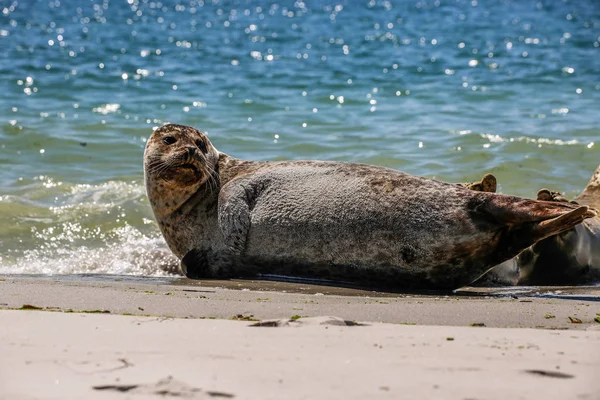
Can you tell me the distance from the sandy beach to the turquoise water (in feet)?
7.39

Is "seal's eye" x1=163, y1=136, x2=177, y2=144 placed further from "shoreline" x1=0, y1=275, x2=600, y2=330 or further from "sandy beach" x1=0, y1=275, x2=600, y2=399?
"sandy beach" x1=0, y1=275, x2=600, y2=399

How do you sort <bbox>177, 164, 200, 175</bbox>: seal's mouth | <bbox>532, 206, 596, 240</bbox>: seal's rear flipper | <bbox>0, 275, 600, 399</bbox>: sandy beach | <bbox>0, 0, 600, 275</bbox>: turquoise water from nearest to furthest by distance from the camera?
<bbox>0, 275, 600, 399</bbox>: sandy beach → <bbox>532, 206, 596, 240</bbox>: seal's rear flipper → <bbox>177, 164, 200, 175</bbox>: seal's mouth → <bbox>0, 0, 600, 275</bbox>: turquoise water

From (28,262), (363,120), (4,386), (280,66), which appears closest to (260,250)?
(28,262)

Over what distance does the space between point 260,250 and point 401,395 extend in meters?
3.13

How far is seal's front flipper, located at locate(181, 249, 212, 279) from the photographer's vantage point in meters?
5.85

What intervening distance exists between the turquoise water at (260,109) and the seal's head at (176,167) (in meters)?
0.48

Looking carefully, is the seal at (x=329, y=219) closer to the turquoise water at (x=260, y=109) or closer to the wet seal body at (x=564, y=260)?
the wet seal body at (x=564, y=260)

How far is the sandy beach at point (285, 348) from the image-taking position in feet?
9.02

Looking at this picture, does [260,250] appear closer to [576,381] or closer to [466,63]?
[576,381]

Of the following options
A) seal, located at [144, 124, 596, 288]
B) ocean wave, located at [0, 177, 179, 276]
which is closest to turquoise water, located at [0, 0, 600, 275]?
ocean wave, located at [0, 177, 179, 276]

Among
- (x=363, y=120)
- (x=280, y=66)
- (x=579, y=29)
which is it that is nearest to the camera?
(x=363, y=120)

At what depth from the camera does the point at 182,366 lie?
9.66 ft

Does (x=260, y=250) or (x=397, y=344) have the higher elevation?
(x=260, y=250)

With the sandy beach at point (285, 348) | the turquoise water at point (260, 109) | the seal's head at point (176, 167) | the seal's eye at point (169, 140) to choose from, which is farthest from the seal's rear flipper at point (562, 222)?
the turquoise water at point (260, 109)
